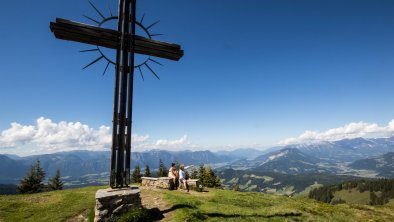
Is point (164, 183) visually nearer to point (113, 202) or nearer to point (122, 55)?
point (113, 202)

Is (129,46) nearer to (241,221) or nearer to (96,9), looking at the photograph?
(96,9)

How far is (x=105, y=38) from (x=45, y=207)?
517 inches

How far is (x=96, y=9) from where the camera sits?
12.7 meters

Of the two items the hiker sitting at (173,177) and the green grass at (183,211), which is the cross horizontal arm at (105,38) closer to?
the green grass at (183,211)

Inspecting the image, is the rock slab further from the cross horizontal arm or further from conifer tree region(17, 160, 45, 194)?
conifer tree region(17, 160, 45, 194)

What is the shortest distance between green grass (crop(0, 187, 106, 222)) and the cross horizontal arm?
10.2m

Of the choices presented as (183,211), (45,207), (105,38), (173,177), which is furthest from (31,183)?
(105,38)

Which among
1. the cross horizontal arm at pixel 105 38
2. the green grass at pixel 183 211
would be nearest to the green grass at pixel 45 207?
the green grass at pixel 183 211

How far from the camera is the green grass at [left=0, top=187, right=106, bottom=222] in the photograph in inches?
608

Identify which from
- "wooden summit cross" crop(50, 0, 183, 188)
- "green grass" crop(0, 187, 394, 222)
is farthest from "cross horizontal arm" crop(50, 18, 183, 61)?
"green grass" crop(0, 187, 394, 222)

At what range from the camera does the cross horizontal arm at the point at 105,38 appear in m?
11.7

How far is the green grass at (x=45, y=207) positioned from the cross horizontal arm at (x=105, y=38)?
10.2 metres

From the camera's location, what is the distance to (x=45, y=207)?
17.8m

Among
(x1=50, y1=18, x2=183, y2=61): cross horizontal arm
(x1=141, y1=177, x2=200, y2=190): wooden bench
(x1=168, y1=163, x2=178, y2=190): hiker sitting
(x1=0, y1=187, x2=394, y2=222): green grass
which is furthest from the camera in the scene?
(x1=168, y1=163, x2=178, y2=190): hiker sitting
